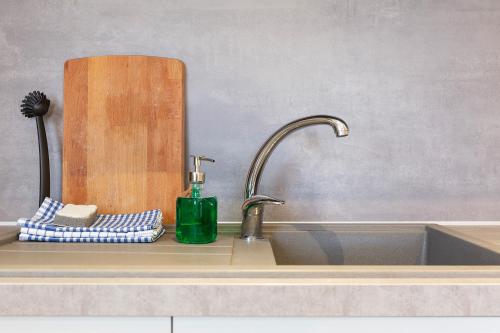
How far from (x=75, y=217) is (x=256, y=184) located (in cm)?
42

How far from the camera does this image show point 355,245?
43.9 inches

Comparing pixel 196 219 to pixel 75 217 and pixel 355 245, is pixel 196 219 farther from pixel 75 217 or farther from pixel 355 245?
pixel 355 245

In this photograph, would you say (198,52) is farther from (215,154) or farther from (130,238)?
(130,238)

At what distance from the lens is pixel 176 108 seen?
1.16m

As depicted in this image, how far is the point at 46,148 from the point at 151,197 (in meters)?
0.31

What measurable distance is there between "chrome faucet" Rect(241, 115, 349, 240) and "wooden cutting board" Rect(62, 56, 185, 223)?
21 centimetres

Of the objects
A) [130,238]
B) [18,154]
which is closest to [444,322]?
[130,238]

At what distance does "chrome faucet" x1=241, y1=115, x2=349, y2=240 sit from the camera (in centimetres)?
100

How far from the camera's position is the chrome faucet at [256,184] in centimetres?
100

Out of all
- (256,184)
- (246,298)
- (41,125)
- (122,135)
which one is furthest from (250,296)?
(41,125)

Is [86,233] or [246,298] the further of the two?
[86,233]

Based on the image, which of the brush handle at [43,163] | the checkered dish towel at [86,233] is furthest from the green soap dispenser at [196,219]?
the brush handle at [43,163]

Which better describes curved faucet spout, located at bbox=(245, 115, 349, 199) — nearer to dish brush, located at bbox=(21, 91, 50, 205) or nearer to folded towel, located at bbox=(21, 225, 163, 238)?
folded towel, located at bbox=(21, 225, 163, 238)

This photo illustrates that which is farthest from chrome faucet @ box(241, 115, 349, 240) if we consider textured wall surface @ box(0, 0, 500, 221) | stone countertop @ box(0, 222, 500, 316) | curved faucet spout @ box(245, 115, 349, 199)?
stone countertop @ box(0, 222, 500, 316)
